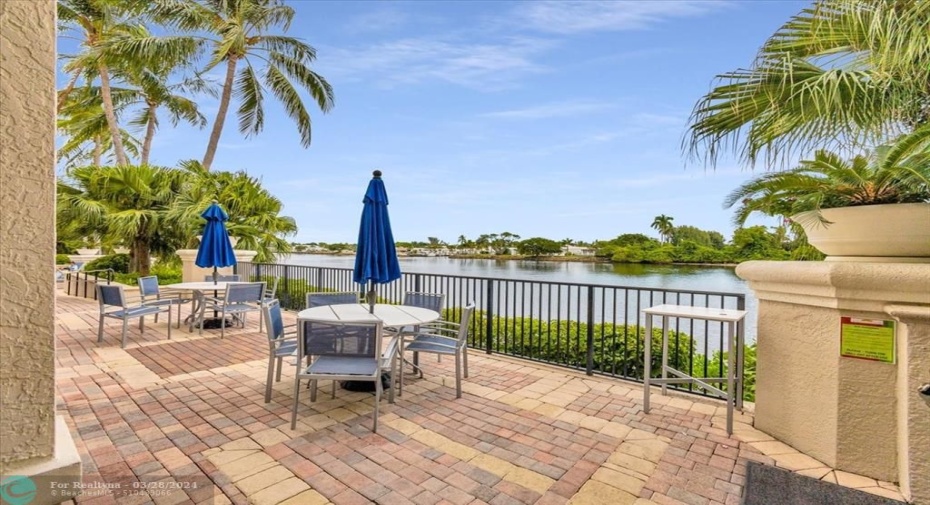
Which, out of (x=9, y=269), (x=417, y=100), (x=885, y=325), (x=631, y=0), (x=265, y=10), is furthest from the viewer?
(x=417, y=100)

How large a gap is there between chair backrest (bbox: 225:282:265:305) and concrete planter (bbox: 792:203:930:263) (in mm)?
6481

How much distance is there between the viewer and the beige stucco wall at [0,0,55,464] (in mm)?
1111

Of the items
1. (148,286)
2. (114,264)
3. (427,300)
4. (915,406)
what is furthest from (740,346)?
(114,264)

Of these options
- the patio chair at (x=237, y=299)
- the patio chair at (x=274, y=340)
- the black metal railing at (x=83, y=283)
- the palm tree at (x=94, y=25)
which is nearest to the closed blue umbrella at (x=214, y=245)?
the patio chair at (x=237, y=299)

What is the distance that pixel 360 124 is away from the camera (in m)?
Answer: 17.0

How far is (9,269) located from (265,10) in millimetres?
14324

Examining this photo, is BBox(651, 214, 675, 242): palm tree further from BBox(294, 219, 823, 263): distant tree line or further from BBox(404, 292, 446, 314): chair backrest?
BBox(404, 292, 446, 314): chair backrest

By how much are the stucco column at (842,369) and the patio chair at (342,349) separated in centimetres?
290

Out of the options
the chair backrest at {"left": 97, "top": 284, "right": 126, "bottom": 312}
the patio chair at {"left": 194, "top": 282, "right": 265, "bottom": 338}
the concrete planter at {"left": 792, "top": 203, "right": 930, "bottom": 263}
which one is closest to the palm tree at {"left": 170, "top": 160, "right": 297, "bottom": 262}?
the patio chair at {"left": 194, "top": 282, "right": 265, "bottom": 338}

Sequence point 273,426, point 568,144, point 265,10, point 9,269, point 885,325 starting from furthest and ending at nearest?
1. point 568,144
2. point 265,10
3. point 273,426
4. point 885,325
5. point 9,269

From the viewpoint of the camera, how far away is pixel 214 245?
6.76 m

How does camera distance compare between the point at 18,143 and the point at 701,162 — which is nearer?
the point at 18,143

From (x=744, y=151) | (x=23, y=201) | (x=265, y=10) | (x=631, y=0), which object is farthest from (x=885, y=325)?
(x=265, y=10)

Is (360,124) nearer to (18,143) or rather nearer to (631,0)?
(631,0)
